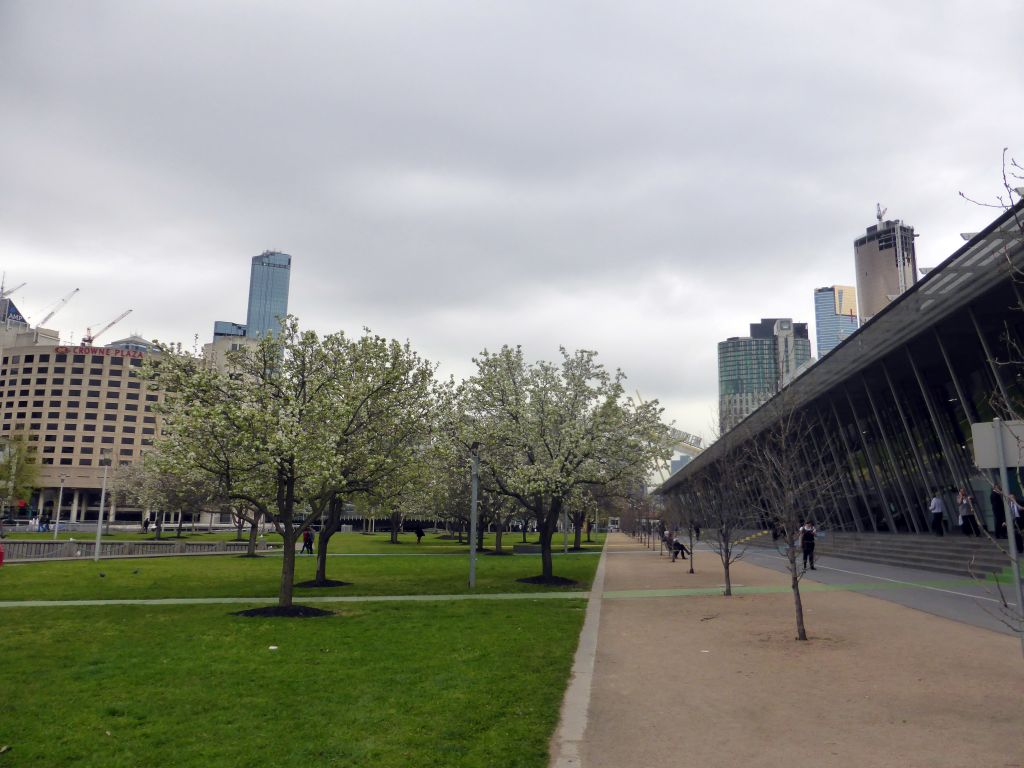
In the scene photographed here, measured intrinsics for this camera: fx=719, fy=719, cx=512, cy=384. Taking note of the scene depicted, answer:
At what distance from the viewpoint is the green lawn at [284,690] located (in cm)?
659

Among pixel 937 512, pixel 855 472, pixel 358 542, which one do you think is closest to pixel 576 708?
pixel 937 512

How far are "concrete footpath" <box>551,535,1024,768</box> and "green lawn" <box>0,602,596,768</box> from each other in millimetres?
712

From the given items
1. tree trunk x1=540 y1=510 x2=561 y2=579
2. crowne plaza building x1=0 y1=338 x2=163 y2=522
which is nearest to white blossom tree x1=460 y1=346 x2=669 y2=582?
tree trunk x1=540 y1=510 x2=561 y2=579

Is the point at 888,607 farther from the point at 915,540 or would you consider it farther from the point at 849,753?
the point at 915,540

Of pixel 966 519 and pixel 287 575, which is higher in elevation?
pixel 966 519

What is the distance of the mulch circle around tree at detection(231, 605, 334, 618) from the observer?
1588cm

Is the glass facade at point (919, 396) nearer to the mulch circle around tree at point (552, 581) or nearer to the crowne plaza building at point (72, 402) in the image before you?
the mulch circle around tree at point (552, 581)

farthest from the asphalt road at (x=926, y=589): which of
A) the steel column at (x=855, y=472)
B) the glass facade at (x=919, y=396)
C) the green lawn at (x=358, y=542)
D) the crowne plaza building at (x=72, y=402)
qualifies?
the crowne plaza building at (x=72, y=402)

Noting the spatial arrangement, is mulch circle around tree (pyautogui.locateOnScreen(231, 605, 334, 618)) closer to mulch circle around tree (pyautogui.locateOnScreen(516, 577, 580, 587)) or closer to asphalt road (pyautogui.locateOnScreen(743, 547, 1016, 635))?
mulch circle around tree (pyautogui.locateOnScreen(516, 577, 580, 587))

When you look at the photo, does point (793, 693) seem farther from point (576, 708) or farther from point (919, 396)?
point (919, 396)

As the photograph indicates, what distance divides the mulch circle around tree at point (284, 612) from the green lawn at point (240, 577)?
2.76 meters

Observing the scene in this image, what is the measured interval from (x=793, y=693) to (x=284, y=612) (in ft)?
37.5

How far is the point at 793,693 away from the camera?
27.7 feet

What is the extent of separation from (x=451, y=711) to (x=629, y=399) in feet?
60.4
